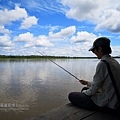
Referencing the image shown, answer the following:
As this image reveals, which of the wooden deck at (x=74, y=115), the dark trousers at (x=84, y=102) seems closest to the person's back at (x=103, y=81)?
the dark trousers at (x=84, y=102)

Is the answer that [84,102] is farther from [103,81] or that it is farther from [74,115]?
[103,81]

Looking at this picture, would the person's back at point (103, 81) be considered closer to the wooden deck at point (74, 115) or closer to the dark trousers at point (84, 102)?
the dark trousers at point (84, 102)

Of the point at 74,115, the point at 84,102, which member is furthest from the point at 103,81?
the point at 74,115

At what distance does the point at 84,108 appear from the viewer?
3.29 metres

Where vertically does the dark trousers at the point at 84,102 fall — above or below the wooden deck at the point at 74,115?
above

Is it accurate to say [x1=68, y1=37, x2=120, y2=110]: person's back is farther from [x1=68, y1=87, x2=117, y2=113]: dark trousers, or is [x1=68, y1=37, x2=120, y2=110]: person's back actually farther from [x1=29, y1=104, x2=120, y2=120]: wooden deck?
[x1=29, y1=104, x2=120, y2=120]: wooden deck

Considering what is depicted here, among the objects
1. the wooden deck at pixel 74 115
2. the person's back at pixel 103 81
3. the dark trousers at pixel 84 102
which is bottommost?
the wooden deck at pixel 74 115

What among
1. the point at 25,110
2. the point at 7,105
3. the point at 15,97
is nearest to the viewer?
the point at 25,110

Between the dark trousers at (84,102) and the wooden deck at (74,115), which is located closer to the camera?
the wooden deck at (74,115)

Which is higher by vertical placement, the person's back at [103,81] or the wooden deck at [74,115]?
the person's back at [103,81]

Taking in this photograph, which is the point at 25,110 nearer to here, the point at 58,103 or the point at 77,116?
the point at 58,103

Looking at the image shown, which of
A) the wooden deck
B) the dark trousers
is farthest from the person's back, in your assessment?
the wooden deck

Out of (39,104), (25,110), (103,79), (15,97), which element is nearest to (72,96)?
(103,79)

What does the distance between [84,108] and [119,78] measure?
83 cm
